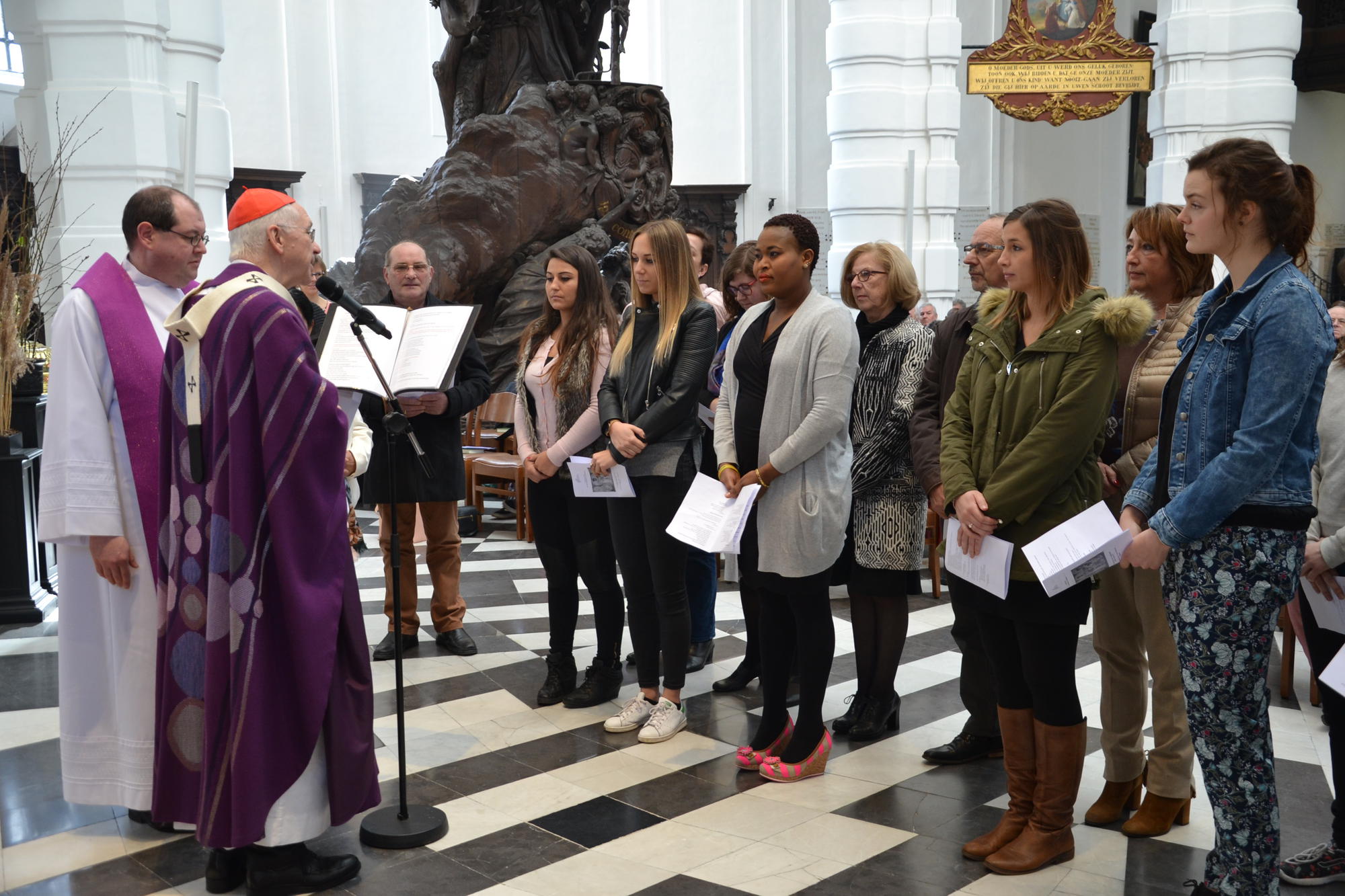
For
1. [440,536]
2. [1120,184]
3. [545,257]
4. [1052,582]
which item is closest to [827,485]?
[1052,582]

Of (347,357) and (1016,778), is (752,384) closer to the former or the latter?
(347,357)

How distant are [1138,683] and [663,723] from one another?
145 centimetres

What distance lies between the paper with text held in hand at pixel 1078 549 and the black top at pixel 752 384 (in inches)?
39.6

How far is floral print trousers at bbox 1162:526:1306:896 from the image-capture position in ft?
7.30

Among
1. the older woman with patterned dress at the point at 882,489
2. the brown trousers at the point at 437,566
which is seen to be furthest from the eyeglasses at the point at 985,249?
the brown trousers at the point at 437,566

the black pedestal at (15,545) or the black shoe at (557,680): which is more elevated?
the black pedestal at (15,545)

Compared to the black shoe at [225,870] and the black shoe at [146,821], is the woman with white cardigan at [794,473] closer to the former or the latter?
the black shoe at [225,870]

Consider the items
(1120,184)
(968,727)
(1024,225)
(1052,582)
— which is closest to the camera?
(1052,582)

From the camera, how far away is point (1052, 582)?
8.23 feet

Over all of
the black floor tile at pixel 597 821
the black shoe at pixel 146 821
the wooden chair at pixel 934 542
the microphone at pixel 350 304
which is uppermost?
the microphone at pixel 350 304

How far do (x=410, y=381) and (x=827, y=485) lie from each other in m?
1.28

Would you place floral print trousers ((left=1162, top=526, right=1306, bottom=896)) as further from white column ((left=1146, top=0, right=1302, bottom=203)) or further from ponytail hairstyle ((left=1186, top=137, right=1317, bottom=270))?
white column ((left=1146, top=0, right=1302, bottom=203))

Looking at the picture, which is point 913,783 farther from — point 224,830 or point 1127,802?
point 224,830

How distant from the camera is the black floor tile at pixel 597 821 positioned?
2.96 m
